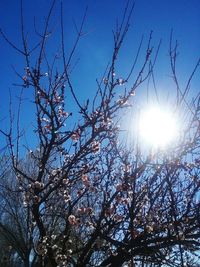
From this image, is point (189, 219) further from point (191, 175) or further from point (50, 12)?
point (50, 12)

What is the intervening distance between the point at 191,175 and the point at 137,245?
1689 millimetres

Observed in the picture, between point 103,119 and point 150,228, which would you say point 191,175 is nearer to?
point 150,228

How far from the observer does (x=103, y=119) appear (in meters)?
5.77

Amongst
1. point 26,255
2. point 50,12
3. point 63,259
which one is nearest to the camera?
point 50,12

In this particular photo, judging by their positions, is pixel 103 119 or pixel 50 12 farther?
pixel 103 119

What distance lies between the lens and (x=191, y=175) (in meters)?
6.43

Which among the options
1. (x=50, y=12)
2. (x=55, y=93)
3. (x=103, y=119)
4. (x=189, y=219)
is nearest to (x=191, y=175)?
(x=189, y=219)

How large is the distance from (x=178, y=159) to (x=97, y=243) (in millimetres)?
2306

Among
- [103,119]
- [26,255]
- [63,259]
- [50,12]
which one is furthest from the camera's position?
[26,255]

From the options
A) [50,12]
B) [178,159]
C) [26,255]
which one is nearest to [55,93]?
[50,12]

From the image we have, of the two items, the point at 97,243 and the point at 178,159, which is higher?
the point at 178,159

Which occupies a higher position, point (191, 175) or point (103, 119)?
point (191, 175)

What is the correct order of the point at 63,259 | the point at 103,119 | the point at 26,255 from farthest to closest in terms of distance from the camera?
the point at 26,255, the point at 63,259, the point at 103,119

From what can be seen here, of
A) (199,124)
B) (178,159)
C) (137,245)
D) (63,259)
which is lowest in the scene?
(63,259)
